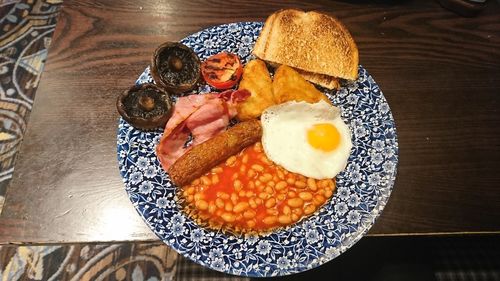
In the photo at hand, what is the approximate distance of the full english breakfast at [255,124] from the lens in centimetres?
194

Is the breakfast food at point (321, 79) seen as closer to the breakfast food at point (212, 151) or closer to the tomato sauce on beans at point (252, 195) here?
the breakfast food at point (212, 151)

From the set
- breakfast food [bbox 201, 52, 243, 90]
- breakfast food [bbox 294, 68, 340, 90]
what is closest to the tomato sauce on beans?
breakfast food [bbox 201, 52, 243, 90]

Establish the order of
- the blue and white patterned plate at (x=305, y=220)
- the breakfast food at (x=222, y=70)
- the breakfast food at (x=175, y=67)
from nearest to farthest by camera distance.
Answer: the blue and white patterned plate at (x=305, y=220), the breakfast food at (x=175, y=67), the breakfast food at (x=222, y=70)

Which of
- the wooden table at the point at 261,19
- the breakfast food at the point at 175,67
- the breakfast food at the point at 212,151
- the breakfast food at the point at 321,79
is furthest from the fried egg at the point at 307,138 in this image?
the breakfast food at the point at 175,67

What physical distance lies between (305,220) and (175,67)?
A: 1165mm

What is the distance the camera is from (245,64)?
2373mm

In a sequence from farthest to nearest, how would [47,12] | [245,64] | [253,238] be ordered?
[47,12], [245,64], [253,238]

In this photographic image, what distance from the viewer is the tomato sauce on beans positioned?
1.90 metres

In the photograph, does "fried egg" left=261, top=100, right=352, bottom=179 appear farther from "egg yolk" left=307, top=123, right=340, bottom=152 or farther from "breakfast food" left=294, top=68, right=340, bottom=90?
"breakfast food" left=294, top=68, right=340, bottom=90

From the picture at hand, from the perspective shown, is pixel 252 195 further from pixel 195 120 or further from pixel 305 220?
pixel 195 120

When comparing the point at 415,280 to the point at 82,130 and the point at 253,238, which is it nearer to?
the point at 253,238

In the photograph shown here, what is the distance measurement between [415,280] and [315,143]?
0.96 meters

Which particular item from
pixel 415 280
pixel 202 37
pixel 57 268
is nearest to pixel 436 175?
pixel 415 280

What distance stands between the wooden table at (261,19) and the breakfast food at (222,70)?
411mm
